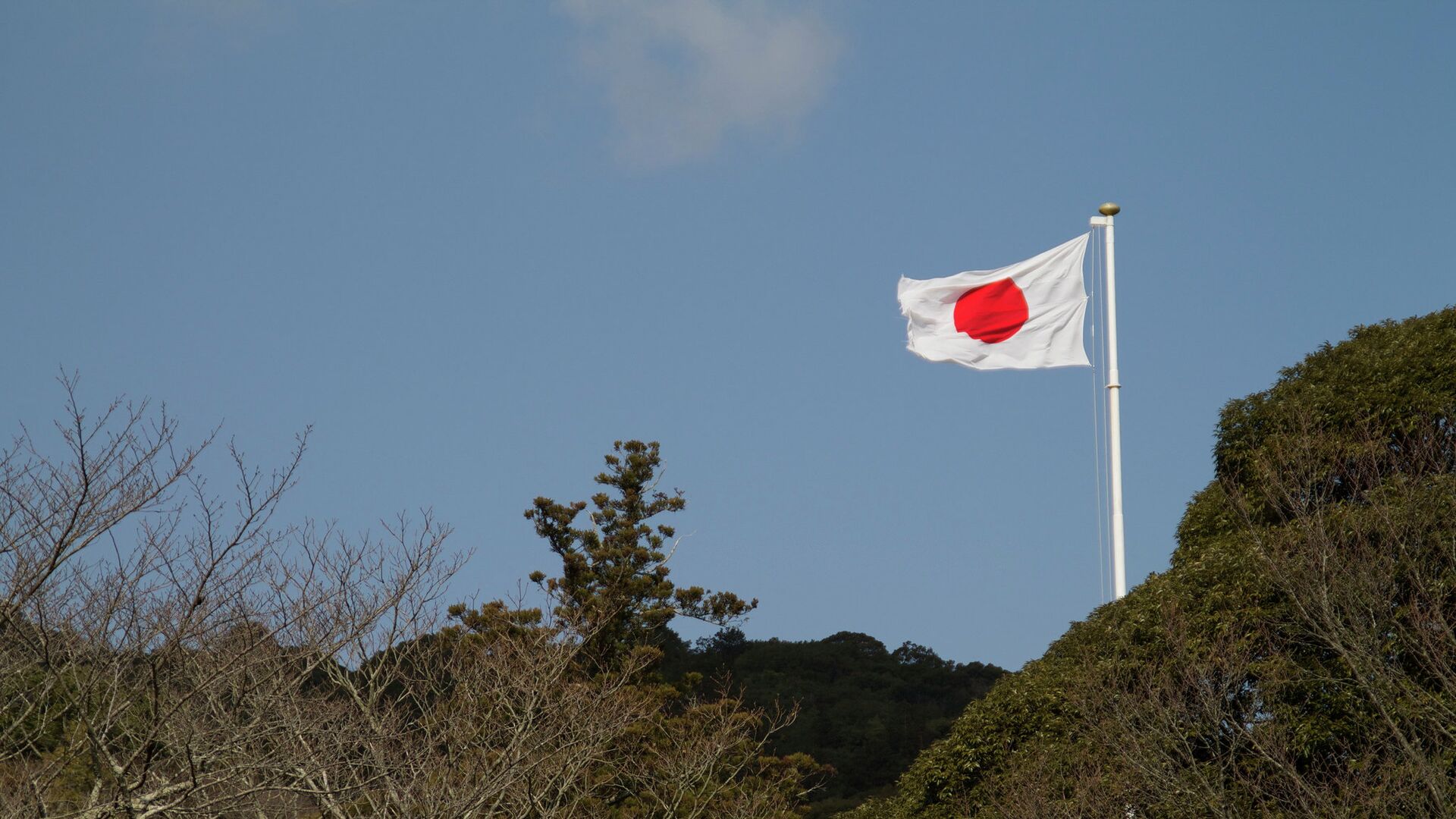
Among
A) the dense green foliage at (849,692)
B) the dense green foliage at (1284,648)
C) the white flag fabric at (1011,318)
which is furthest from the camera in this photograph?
the dense green foliage at (849,692)

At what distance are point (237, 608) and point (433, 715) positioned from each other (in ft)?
16.9

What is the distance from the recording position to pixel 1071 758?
13.1 meters

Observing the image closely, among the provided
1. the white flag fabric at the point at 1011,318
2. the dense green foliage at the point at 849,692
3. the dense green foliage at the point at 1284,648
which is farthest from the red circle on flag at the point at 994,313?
the dense green foliage at the point at 849,692

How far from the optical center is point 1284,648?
11938 mm

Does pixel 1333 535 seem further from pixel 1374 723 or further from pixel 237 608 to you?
pixel 237 608

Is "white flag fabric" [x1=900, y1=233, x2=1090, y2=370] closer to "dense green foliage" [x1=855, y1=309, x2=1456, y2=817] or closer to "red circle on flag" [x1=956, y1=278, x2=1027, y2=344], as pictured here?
"red circle on flag" [x1=956, y1=278, x2=1027, y2=344]

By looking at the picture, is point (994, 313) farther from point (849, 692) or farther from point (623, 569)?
point (849, 692)

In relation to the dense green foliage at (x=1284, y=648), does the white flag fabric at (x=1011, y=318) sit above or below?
above

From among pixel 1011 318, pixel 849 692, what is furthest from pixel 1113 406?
pixel 849 692

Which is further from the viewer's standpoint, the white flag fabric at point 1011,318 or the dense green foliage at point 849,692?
the dense green foliage at point 849,692

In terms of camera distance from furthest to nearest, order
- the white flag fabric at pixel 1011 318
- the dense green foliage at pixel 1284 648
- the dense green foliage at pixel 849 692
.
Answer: the dense green foliage at pixel 849 692, the white flag fabric at pixel 1011 318, the dense green foliage at pixel 1284 648

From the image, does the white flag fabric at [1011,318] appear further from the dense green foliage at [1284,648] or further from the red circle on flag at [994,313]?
the dense green foliage at [1284,648]

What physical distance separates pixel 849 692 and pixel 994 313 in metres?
26.1

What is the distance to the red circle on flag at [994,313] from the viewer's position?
13664mm
